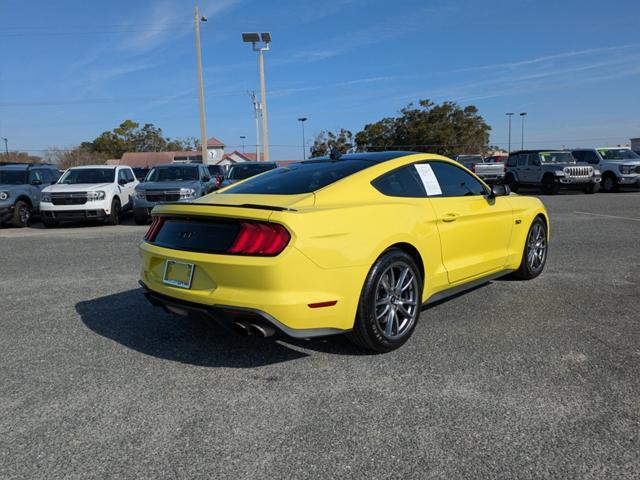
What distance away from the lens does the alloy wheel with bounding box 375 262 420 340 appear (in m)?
3.85

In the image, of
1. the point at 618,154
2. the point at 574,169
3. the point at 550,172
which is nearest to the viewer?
the point at 574,169

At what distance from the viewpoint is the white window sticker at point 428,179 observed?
4.50 metres

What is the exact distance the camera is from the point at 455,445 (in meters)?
2.65

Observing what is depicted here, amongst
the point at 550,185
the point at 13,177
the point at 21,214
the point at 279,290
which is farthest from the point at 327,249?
the point at 550,185

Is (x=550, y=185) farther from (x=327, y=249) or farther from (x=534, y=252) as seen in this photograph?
(x=327, y=249)

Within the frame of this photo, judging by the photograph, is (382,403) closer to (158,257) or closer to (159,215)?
(158,257)

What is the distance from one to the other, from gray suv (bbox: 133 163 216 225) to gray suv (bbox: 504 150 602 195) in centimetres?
1401

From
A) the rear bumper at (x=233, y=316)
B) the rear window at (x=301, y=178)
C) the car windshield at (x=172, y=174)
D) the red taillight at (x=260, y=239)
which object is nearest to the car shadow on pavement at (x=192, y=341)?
the rear bumper at (x=233, y=316)

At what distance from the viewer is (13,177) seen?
1424 cm

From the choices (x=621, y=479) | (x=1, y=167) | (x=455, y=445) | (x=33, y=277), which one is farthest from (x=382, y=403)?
(x=1, y=167)

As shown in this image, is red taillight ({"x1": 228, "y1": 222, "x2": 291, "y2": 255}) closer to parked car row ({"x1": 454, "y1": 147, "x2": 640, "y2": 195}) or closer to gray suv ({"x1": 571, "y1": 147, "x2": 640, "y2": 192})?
parked car row ({"x1": 454, "y1": 147, "x2": 640, "y2": 195})

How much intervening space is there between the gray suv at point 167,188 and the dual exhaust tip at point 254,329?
9.74 meters

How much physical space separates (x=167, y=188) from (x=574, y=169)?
1581cm

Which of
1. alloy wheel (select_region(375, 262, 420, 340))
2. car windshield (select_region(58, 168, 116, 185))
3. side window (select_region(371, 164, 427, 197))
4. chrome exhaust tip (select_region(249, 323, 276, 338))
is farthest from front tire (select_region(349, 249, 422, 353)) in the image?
car windshield (select_region(58, 168, 116, 185))
